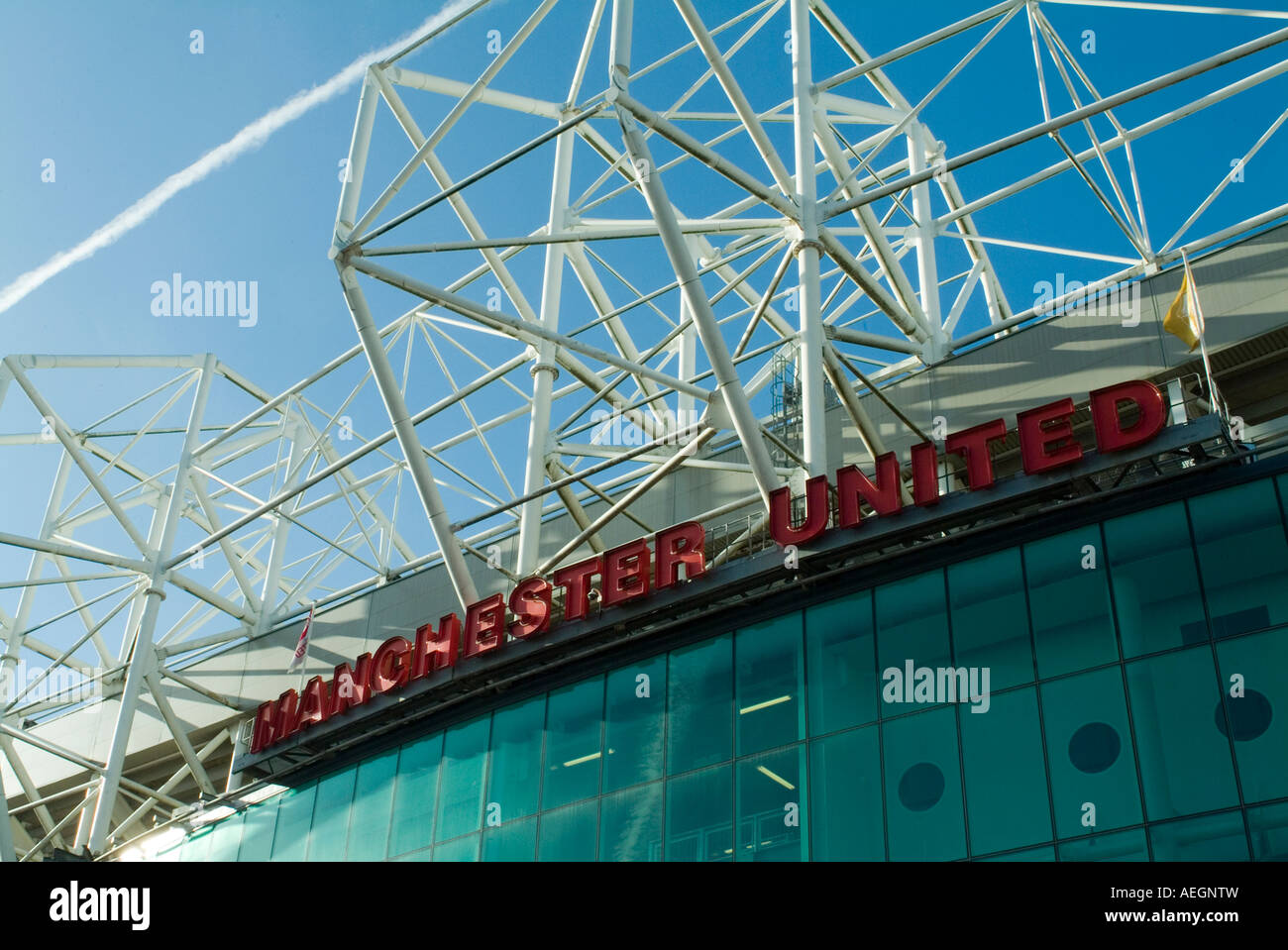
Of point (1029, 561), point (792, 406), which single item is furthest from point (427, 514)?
point (1029, 561)

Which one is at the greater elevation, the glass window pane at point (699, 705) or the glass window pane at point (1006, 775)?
the glass window pane at point (699, 705)

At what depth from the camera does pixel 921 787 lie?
24344 mm

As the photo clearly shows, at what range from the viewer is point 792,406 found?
3988 cm

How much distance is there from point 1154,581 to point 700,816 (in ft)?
30.4

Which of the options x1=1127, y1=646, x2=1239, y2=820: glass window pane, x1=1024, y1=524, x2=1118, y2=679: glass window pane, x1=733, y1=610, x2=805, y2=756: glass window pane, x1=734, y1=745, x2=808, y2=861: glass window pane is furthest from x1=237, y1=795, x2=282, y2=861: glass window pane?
x1=1127, y1=646, x2=1239, y2=820: glass window pane

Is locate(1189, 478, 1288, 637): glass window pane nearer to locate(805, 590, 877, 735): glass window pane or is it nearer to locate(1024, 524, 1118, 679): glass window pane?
locate(1024, 524, 1118, 679): glass window pane

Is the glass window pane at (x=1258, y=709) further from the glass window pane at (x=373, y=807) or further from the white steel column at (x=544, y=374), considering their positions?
the glass window pane at (x=373, y=807)

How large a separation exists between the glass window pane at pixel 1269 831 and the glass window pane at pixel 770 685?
814cm

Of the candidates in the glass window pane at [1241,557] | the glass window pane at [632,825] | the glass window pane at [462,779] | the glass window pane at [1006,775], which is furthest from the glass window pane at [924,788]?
the glass window pane at [462,779]

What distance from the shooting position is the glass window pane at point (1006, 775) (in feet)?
75.5

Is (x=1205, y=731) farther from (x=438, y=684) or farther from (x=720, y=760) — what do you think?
(x=438, y=684)

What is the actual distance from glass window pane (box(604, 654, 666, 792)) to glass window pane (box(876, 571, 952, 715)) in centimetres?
505

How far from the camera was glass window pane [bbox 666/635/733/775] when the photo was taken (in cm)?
2773

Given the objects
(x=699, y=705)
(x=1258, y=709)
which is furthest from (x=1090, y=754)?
(x=699, y=705)
